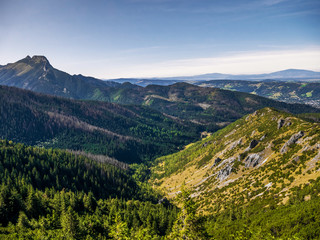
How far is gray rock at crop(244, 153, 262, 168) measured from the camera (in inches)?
5832

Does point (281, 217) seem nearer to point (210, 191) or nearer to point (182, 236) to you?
point (182, 236)

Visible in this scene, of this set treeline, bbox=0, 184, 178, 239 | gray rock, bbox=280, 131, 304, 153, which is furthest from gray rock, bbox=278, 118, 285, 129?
treeline, bbox=0, 184, 178, 239

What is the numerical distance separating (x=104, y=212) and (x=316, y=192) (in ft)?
343

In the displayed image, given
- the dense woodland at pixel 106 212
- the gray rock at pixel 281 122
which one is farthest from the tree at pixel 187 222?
the gray rock at pixel 281 122

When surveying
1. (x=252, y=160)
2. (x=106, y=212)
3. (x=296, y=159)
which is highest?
(x=296, y=159)

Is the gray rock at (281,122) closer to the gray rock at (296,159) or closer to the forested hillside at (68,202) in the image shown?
the gray rock at (296,159)

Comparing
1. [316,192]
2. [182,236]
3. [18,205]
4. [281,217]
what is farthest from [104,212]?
[316,192]

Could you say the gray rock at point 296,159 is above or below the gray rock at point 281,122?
below

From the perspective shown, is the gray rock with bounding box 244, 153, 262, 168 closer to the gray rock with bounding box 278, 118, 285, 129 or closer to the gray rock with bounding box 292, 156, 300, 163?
the gray rock with bounding box 292, 156, 300, 163

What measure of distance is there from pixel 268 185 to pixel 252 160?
38.1 meters

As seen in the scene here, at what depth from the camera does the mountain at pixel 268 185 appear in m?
64.3

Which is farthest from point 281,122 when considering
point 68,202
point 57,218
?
point 57,218

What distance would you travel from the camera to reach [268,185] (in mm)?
115875

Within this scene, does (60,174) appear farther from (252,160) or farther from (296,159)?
(296,159)
